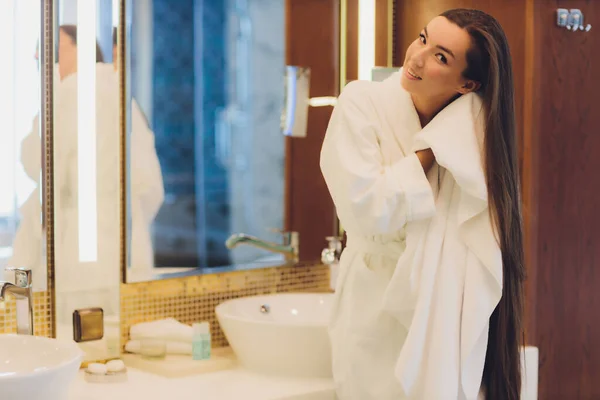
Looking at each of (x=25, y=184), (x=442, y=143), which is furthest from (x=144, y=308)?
(x=442, y=143)

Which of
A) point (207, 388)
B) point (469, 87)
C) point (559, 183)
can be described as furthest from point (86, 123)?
point (559, 183)

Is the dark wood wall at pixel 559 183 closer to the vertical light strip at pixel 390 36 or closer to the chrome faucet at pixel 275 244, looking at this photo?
the vertical light strip at pixel 390 36

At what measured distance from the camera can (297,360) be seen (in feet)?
6.93

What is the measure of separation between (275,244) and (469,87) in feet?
3.39

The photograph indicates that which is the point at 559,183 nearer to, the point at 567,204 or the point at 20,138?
the point at 567,204

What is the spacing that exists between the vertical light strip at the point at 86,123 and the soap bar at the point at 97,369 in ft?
0.88

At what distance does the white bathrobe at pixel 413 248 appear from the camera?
165cm

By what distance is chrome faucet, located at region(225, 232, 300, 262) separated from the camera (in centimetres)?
251

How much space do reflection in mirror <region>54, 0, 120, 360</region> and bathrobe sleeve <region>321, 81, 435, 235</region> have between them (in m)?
0.73

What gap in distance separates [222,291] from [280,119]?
1.81 ft

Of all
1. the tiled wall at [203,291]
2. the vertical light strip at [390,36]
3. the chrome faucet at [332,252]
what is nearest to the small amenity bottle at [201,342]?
the tiled wall at [203,291]

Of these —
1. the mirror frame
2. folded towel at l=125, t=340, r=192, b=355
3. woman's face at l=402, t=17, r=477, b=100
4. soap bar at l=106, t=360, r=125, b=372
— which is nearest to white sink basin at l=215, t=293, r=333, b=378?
folded towel at l=125, t=340, r=192, b=355

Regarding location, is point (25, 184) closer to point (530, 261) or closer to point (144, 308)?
point (144, 308)

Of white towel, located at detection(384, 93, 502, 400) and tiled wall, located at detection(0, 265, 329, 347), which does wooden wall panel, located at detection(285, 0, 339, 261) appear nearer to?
tiled wall, located at detection(0, 265, 329, 347)
